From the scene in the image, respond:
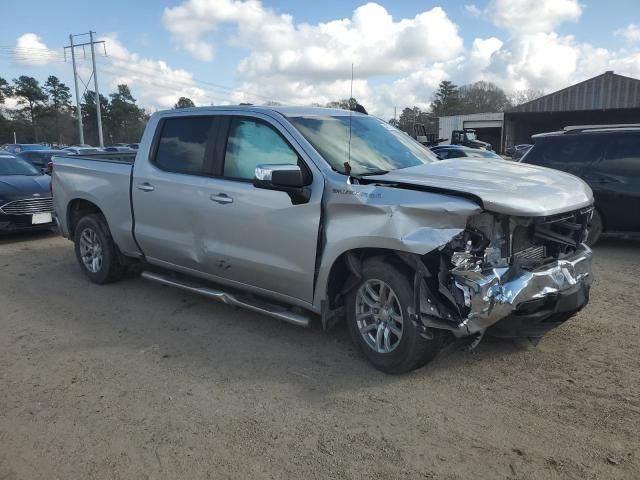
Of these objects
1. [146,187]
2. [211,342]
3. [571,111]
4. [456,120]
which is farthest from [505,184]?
[456,120]

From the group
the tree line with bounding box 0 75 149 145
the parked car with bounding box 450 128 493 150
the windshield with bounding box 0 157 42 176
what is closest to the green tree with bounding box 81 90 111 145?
the tree line with bounding box 0 75 149 145

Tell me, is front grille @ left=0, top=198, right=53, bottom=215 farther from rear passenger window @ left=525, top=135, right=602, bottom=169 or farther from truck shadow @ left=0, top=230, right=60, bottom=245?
rear passenger window @ left=525, top=135, right=602, bottom=169

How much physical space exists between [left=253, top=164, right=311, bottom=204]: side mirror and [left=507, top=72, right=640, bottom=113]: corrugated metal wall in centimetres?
4540

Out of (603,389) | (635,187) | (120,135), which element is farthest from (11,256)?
(120,135)

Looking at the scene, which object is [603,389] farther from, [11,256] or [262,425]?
[11,256]

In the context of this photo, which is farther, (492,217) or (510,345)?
(510,345)

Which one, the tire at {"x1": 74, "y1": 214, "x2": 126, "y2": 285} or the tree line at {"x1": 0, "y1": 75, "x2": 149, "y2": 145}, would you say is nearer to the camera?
the tire at {"x1": 74, "y1": 214, "x2": 126, "y2": 285}

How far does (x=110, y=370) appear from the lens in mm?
4023

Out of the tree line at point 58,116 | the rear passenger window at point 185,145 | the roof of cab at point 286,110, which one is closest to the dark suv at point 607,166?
the roof of cab at point 286,110

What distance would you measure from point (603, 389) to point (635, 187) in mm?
5079

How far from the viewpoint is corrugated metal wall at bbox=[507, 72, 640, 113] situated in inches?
1627

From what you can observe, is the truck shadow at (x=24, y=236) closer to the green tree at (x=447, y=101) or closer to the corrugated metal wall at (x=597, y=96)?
the corrugated metal wall at (x=597, y=96)

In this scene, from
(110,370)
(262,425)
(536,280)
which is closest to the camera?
(262,425)

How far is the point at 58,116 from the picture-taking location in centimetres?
7250
